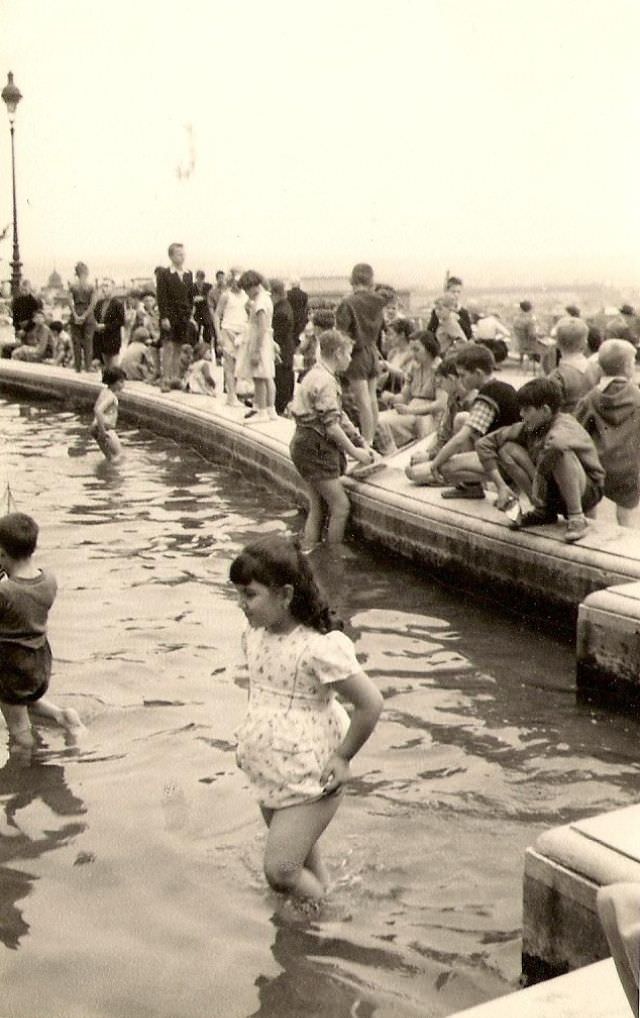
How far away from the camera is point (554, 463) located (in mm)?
7254

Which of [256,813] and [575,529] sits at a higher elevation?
[575,529]

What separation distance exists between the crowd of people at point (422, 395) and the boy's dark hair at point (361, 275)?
0.4 inches

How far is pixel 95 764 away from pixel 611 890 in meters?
4.17

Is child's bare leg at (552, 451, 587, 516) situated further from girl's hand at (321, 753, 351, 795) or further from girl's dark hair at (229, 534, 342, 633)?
girl's hand at (321, 753, 351, 795)

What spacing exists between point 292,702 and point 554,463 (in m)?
3.49

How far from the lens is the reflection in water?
4473 mm

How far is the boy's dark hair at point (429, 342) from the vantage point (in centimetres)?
1043

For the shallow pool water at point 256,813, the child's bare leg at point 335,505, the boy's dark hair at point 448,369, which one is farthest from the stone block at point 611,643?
the child's bare leg at point 335,505

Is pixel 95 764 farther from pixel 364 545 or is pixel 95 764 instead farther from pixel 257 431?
pixel 257 431

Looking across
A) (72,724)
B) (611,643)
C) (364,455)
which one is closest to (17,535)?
(72,724)

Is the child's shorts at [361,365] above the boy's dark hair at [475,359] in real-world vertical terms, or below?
below

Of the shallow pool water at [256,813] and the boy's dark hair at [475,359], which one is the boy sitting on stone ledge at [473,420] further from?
the shallow pool water at [256,813]

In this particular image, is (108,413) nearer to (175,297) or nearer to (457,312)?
(175,297)

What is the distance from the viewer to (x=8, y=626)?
5.46 meters
